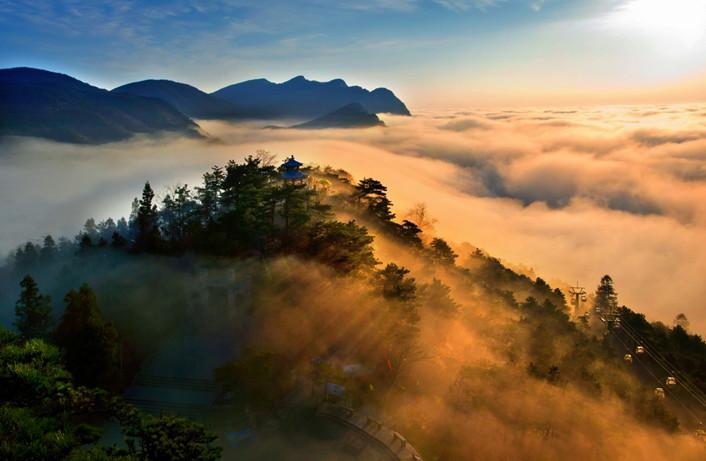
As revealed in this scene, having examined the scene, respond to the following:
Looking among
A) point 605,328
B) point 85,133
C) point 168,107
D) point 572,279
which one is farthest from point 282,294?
point 168,107

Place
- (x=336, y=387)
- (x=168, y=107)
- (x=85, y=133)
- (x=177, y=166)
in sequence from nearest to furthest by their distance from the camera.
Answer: (x=336, y=387) < (x=177, y=166) < (x=85, y=133) < (x=168, y=107)

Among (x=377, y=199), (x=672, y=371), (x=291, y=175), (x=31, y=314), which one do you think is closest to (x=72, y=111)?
(x=377, y=199)

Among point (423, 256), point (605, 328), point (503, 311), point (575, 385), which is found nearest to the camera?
point (575, 385)

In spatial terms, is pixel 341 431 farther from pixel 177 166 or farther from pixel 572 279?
pixel 177 166

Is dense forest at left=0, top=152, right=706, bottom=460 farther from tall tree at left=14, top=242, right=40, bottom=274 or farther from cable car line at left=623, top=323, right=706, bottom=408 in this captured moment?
tall tree at left=14, top=242, right=40, bottom=274

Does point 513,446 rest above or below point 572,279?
above
